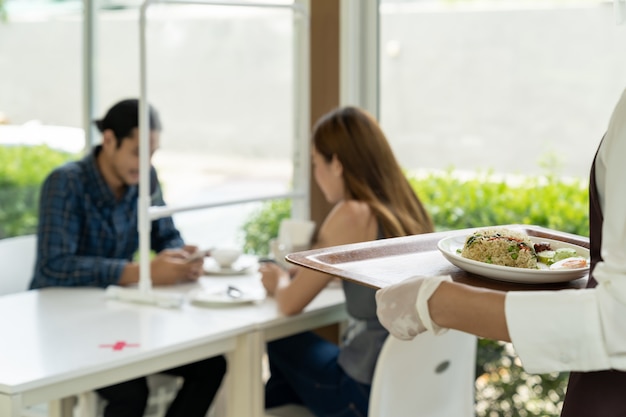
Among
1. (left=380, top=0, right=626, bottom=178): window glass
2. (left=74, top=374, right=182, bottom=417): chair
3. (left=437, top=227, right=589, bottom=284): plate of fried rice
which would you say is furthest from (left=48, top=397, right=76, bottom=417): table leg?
(left=380, top=0, right=626, bottom=178): window glass

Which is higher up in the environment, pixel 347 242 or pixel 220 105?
pixel 220 105

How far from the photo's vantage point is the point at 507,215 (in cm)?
304

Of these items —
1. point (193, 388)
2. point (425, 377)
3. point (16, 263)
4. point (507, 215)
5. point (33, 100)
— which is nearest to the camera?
point (425, 377)

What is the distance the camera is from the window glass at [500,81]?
2898 millimetres

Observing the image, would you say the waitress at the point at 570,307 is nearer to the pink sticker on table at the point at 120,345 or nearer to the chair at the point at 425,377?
the chair at the point at 425,377

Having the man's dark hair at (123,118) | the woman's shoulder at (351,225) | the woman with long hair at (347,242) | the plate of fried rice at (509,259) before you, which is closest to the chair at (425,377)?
the woman with long hair at (347,242)

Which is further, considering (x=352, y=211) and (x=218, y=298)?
(x=218, y=298)

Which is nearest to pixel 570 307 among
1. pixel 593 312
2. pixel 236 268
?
pixel 593 312

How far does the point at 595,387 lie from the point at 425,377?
0.85 metres

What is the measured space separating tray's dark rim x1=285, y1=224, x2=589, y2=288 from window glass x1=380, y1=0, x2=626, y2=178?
127 cm

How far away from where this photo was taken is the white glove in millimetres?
1330

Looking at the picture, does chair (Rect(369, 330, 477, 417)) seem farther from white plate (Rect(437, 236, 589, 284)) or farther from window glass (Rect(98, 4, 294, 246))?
window glass (Rect(98, 4, 294, 246))

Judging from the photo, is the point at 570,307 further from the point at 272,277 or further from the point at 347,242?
the point at 272,277

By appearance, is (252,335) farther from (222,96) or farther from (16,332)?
(222,96)
